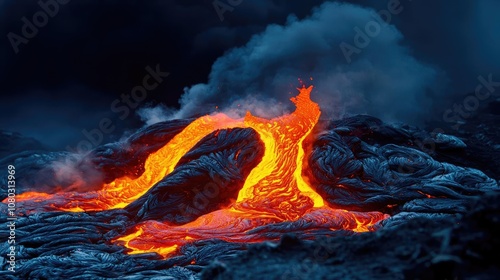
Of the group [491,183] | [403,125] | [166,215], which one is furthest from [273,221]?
[403,125]

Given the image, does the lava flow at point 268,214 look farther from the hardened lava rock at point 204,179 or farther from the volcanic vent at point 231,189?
the hardened lava rock at point 204,179

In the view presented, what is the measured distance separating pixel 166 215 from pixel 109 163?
15.3 ft

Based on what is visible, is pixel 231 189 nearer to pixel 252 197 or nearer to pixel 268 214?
pixel 252 197

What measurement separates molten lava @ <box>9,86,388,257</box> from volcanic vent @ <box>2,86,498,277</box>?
0.04 meters

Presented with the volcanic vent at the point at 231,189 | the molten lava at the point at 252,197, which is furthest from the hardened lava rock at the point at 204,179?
the molten lava at the point at 252,197

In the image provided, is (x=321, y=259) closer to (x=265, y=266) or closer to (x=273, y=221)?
(x=265, y=266)

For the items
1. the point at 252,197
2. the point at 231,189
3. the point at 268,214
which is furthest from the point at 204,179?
the point at 268,214

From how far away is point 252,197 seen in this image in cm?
1402

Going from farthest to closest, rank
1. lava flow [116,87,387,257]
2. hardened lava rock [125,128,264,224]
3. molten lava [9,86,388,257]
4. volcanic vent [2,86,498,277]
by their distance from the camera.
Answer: hardened lava rock [125,128,264,224] < molten lava [9,86,388,257] < lava flow [116,87,387,257] < volcanic vent [2,86,498,277]

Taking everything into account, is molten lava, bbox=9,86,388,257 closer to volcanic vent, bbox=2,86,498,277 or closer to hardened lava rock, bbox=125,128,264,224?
volcanic vent, bbox=2,86,498,277

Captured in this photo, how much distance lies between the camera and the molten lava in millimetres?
11633

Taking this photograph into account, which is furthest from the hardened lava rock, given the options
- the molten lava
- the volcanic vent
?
the molten lava

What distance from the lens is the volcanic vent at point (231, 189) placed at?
37.1 ft

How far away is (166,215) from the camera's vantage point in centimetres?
1339
